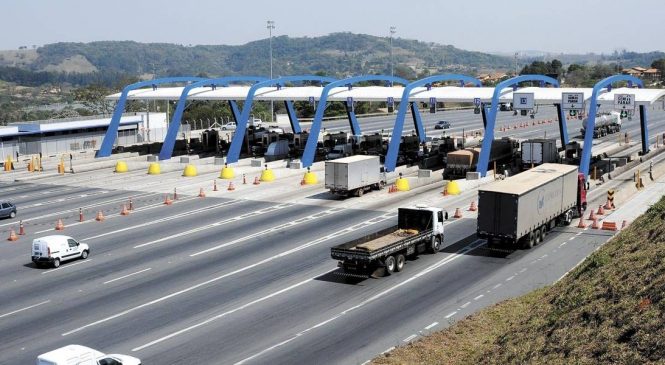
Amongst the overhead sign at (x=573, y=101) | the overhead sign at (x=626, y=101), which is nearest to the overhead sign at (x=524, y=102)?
the overhead sign at (x=573, y=101)

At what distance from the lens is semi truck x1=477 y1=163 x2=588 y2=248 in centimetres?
3180

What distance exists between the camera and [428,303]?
2633 centimetres

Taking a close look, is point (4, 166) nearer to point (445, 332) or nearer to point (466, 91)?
point (466, 91)

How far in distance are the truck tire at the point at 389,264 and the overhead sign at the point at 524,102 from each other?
2762cm

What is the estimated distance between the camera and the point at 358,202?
46531 mm

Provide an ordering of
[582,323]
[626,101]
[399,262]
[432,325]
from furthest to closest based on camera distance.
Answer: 1. [626,101]
2. [399,262]
3. [432,325]
4. [582,323]

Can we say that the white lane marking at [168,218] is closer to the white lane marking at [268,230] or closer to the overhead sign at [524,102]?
the white lane marking at [268,230]

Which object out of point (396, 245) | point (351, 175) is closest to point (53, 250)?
point (396, 245)

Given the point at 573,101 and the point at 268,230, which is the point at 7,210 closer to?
the point at 268,230

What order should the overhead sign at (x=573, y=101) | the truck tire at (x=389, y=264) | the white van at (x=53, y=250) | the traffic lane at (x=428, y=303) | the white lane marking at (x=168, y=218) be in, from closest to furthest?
the traffic lane at (x=428, y=303), the truck tire at (x=389, y=264), the white van at (x=53, y=250), the white lane marking at (x=168, y=218), the overhead sign at (x=573, y=101)

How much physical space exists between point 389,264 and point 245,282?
18.5 ft

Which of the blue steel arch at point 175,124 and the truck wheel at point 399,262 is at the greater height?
the blue steel arch at point 175,124

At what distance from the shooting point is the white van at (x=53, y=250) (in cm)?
3238

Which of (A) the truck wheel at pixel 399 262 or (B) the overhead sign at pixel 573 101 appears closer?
(A) the truck wheel at pixel 399 262
